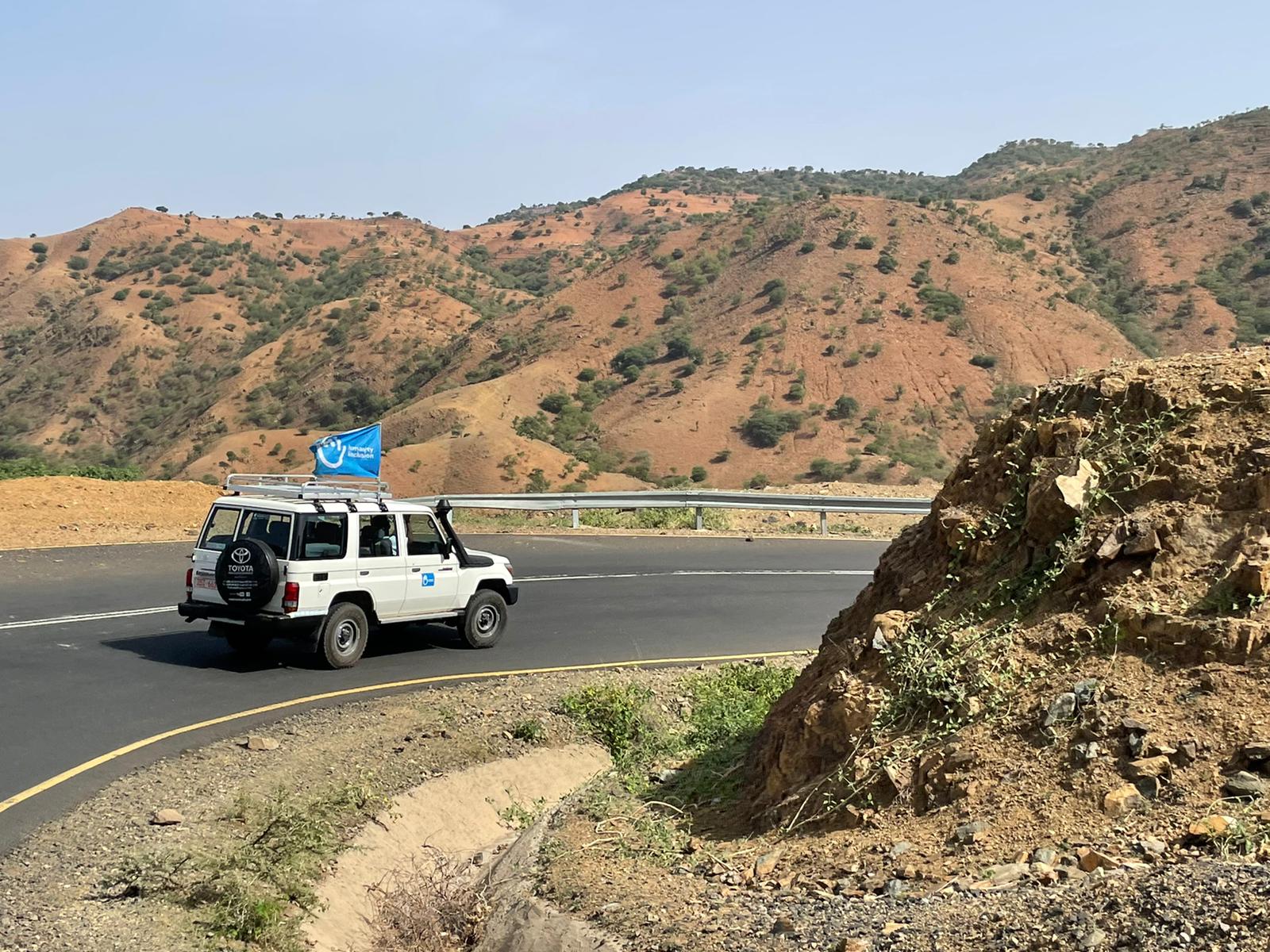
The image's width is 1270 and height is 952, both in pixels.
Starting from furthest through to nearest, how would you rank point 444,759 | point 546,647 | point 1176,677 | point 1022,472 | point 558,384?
point 558,384
point 546,647
point 444,759
point 1022,472
point 1176,677

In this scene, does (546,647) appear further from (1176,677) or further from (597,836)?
(1176,677)

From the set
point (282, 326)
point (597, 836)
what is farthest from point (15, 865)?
point (282, 326)

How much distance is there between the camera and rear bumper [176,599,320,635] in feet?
40.3

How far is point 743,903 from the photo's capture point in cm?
554

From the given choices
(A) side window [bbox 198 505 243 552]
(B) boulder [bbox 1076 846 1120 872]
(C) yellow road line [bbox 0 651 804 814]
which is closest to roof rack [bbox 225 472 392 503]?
(A) side window [bbox 198 505 243 552]

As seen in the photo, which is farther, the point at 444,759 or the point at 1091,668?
the point at 444,759

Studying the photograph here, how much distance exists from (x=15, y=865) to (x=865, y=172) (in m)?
122

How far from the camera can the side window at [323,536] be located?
1251 centimetres

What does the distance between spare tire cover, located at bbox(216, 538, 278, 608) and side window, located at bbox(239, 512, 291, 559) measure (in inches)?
7.0

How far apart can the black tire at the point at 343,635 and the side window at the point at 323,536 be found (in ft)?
1.92

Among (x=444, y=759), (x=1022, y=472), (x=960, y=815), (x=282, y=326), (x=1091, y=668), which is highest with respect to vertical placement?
(x=282, y=326)

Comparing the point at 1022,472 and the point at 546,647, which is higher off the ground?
the point at 1022,472

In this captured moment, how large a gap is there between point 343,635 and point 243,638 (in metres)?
1.17

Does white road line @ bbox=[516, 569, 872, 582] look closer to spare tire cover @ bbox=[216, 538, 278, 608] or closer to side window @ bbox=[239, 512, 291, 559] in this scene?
side window @ bbox=[239, 512, 291, 559]
